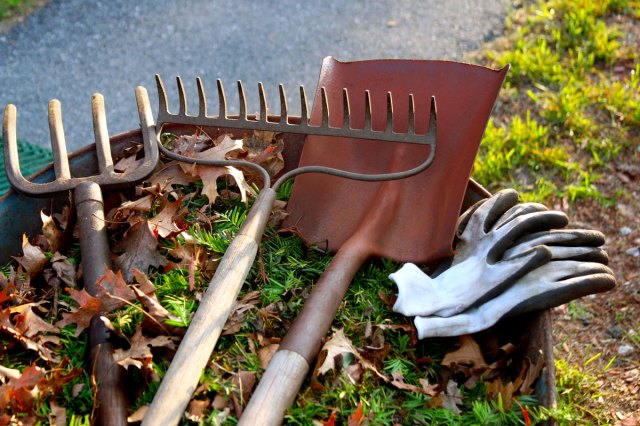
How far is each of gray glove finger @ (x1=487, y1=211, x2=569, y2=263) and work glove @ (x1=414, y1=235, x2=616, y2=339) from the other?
3cm

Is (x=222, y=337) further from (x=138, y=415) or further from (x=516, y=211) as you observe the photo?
(x=516, y=211)

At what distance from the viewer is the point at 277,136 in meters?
2.44

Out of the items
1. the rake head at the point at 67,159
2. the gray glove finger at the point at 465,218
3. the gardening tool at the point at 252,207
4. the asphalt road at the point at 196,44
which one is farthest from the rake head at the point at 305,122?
the asphalt road at the point at 196,44

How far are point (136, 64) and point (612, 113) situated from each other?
2.68 meters

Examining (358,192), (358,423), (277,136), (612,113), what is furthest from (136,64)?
(358,423)

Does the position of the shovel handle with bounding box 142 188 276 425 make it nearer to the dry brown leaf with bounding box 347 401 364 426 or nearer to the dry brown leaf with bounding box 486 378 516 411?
the dry brown leaf with bounding box 347 401 364 426

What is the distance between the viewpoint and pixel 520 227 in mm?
1959

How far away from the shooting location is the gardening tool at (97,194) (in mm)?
1735

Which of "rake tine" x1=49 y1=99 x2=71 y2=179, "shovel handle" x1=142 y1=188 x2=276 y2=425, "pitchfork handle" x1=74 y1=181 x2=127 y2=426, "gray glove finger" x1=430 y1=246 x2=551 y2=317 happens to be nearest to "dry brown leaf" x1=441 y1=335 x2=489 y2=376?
"gray glove finger" x1=430 y1=246 x2=551 y2=317

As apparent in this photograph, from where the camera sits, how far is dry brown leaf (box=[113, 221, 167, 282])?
204 centimetres

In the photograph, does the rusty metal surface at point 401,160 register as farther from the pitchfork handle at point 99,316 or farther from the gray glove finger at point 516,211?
the pitchfork handle at point 99,316

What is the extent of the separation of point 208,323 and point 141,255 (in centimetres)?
41

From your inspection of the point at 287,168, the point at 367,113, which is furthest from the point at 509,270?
the point at 287,168

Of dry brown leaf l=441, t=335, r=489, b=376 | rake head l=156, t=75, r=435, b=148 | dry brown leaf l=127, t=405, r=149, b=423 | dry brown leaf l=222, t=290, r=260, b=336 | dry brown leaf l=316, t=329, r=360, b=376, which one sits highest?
rake head l=156, t=75, r=435, b=148
